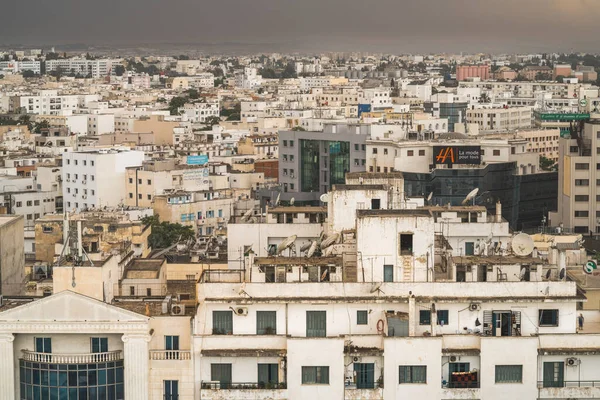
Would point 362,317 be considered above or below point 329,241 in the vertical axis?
below

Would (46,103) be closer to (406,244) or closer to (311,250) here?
(311,250)

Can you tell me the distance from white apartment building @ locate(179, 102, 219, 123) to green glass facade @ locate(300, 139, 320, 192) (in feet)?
187

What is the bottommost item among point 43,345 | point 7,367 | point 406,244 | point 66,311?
point 7,367

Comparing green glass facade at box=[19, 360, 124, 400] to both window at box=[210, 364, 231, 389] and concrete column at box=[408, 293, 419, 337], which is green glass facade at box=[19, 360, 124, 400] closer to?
window at box=[210, 364, 231, 389]

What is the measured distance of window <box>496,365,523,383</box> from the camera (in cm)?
1966

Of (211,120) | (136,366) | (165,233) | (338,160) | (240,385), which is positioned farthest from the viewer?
(211,120)

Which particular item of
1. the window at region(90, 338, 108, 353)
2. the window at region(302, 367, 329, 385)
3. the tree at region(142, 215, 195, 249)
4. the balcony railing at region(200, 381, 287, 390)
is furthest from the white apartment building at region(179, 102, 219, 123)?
the window at region(302, 367, 329, 385)

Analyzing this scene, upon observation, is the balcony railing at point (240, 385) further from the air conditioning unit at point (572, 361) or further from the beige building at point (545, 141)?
the beige building at point (545, 141)

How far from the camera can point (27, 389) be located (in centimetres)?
1981

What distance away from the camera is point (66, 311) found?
19719 millimetres

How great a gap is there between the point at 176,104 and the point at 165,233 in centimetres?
8700

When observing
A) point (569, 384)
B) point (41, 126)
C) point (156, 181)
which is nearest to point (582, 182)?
point (156, 181)

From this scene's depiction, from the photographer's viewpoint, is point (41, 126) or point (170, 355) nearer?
point (170, 355)

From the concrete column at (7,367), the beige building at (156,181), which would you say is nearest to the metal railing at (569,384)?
the concrete column at (7,367)
